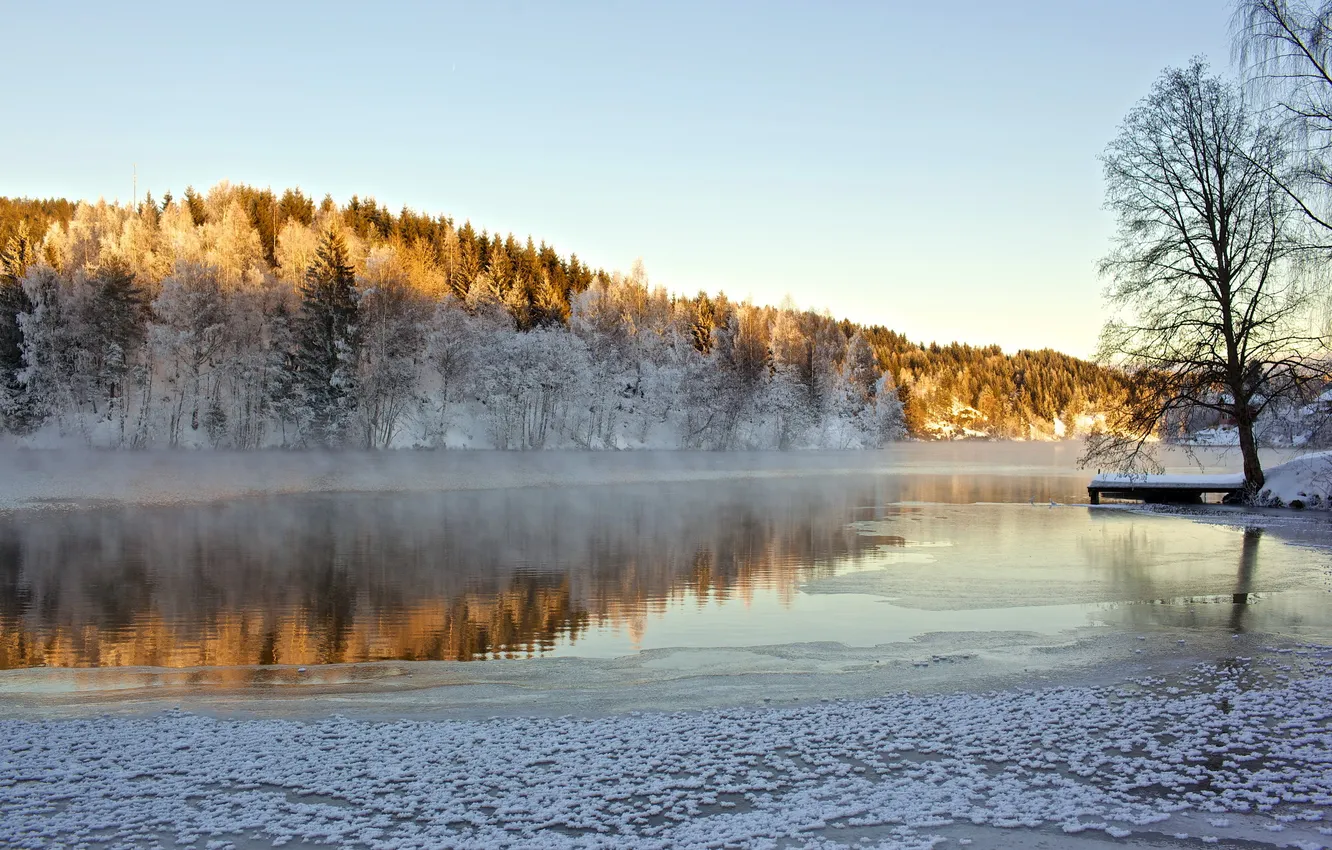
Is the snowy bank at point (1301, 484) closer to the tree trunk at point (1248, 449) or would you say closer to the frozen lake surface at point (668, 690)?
the tree trunk at point (1248, 449)

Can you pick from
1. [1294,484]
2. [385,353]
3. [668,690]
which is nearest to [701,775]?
[668,690]

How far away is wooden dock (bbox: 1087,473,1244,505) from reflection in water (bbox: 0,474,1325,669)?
4421 mm

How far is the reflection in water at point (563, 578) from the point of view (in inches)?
486

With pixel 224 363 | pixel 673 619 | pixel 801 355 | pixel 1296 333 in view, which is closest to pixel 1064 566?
pixel 673 619

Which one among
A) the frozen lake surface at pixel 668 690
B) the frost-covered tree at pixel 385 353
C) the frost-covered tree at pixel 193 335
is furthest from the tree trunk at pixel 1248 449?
the frost-covered tree at pixel 193 335

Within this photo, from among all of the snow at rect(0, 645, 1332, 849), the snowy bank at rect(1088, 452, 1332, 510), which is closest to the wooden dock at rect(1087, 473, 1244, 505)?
the snowy bank at rect(1088, 452, 1332, 510)

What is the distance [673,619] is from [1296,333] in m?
22.2

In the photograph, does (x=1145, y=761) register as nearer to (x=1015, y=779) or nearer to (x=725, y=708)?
(x=1015, y=779)

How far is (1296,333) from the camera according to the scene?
25984mm

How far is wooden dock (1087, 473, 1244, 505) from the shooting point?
1236 inches

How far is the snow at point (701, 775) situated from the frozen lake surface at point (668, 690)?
0.03m

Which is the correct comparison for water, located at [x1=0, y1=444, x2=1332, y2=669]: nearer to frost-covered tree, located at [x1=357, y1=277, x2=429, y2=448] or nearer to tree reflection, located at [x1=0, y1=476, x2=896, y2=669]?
tree reflection, located at [x1=0, y1=476, x2=896, y2=669]

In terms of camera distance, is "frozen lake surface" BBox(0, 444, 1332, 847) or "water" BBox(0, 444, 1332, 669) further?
"water" BBox(0, 444, 1332, 669)

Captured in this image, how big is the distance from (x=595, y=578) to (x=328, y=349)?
146ft
